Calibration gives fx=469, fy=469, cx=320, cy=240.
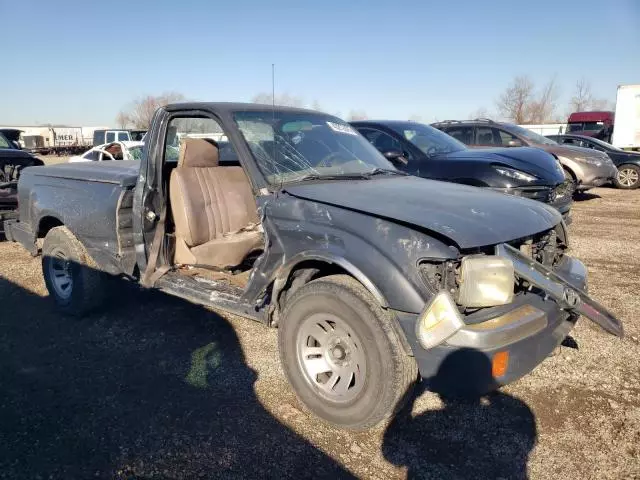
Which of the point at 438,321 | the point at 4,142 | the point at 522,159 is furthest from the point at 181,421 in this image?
the point at 4,142

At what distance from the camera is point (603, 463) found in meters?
2.53

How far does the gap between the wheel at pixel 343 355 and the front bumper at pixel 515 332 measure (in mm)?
148

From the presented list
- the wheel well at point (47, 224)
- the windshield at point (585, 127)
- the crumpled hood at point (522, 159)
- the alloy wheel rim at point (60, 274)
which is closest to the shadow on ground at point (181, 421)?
the alloy wheel rim at point (60, 274)

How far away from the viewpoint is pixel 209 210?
13.4 feet

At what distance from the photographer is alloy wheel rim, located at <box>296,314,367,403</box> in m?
2.70

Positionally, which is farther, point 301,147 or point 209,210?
point 209,210

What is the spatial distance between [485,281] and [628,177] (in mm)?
14193

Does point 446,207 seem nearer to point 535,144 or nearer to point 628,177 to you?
point 535,144

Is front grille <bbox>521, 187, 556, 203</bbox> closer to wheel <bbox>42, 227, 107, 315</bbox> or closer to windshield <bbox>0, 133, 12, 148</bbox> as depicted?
wheel <bbox>42, 227, 107, 315</bbox>

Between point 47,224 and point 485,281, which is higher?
point 485,281

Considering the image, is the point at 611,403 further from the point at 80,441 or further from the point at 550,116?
the point at 550,116

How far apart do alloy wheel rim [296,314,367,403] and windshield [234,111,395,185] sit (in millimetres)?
1053

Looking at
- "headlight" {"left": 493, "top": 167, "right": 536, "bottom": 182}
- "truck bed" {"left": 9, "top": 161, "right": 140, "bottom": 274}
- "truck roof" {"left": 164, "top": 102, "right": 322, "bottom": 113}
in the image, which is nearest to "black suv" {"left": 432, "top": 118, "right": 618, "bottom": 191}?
"headlight" {"left": 493, "top": 167, "right": 536, "bottom": 182}

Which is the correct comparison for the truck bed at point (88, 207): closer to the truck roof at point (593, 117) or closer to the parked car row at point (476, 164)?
the parked car row at point (476, 164)
